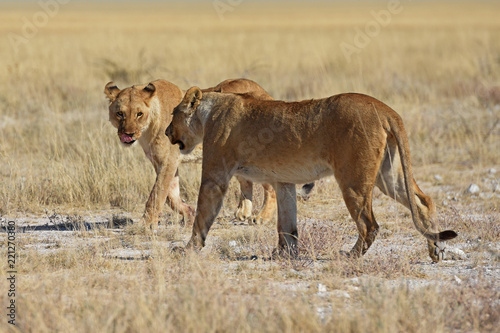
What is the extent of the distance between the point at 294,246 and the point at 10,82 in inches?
439

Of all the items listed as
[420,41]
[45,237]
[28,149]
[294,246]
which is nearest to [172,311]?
[294,246]

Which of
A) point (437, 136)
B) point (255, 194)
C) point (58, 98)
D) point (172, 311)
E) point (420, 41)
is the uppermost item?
point (420, 41)

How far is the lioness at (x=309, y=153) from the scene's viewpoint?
17.7 feet

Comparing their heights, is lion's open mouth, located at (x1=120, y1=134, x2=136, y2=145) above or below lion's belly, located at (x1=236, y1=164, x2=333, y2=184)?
above

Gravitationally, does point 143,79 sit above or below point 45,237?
above

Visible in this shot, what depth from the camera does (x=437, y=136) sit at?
11344 millimetres

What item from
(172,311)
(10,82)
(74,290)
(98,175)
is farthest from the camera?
(10,82)

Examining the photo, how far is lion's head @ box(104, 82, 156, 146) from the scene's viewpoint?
715cm

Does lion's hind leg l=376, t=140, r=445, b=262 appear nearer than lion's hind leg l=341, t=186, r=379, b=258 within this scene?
No

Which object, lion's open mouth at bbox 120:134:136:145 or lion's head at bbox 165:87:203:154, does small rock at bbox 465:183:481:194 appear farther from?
lion's open mouth at bbox 120:134:136:145

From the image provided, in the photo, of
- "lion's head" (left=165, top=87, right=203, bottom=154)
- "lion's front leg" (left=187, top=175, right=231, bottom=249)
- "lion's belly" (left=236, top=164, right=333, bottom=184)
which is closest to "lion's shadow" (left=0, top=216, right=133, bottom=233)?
"lion's head" (left=165, top=87, right=203, bottom=154)

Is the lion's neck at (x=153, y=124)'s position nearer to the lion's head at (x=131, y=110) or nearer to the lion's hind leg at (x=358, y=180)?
the lion's head at (x=131, y=110)

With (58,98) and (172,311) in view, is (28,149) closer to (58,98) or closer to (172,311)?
(58,98)

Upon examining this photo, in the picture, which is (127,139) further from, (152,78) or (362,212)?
(152,78)
